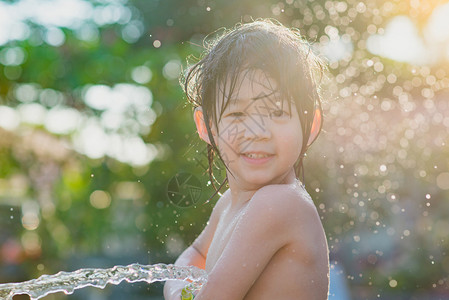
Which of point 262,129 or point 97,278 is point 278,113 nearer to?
point 262,129

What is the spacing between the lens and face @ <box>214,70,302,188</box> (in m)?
1.44

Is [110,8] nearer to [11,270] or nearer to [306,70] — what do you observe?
[11,270]

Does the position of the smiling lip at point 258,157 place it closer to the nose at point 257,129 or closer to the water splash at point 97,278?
the nose at point 257,129

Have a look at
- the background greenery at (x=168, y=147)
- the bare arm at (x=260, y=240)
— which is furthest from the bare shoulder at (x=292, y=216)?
the background greenery at (x=168, y=147)

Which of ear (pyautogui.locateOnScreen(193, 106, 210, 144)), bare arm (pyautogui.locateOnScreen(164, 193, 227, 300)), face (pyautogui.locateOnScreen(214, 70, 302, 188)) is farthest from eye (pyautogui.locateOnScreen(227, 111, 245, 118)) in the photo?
bare arm (pyautogui.locateOnScreen(164, 193, 227, 300))

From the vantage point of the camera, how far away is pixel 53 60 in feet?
24.4

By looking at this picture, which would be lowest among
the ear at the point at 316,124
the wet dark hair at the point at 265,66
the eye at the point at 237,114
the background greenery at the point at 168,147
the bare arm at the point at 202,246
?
the background greenery at the point at 168,147

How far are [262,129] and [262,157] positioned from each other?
69 mm

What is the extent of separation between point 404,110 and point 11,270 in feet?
18.7

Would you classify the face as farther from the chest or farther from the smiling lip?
the chest

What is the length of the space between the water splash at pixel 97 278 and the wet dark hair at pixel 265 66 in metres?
0.33

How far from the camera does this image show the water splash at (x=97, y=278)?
1462mm

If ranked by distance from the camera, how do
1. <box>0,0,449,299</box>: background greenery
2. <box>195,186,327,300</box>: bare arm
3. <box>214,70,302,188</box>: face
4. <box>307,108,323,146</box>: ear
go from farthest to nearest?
1. <box>0,0,449,299</box>: background greenery
2. <box>307,108,323,146</box>: ear
3. <box>214,70,302,188</box>: face
4. <box>195,186,327,300</box>: bare arm


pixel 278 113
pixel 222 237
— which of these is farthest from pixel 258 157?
pixel 222 237
